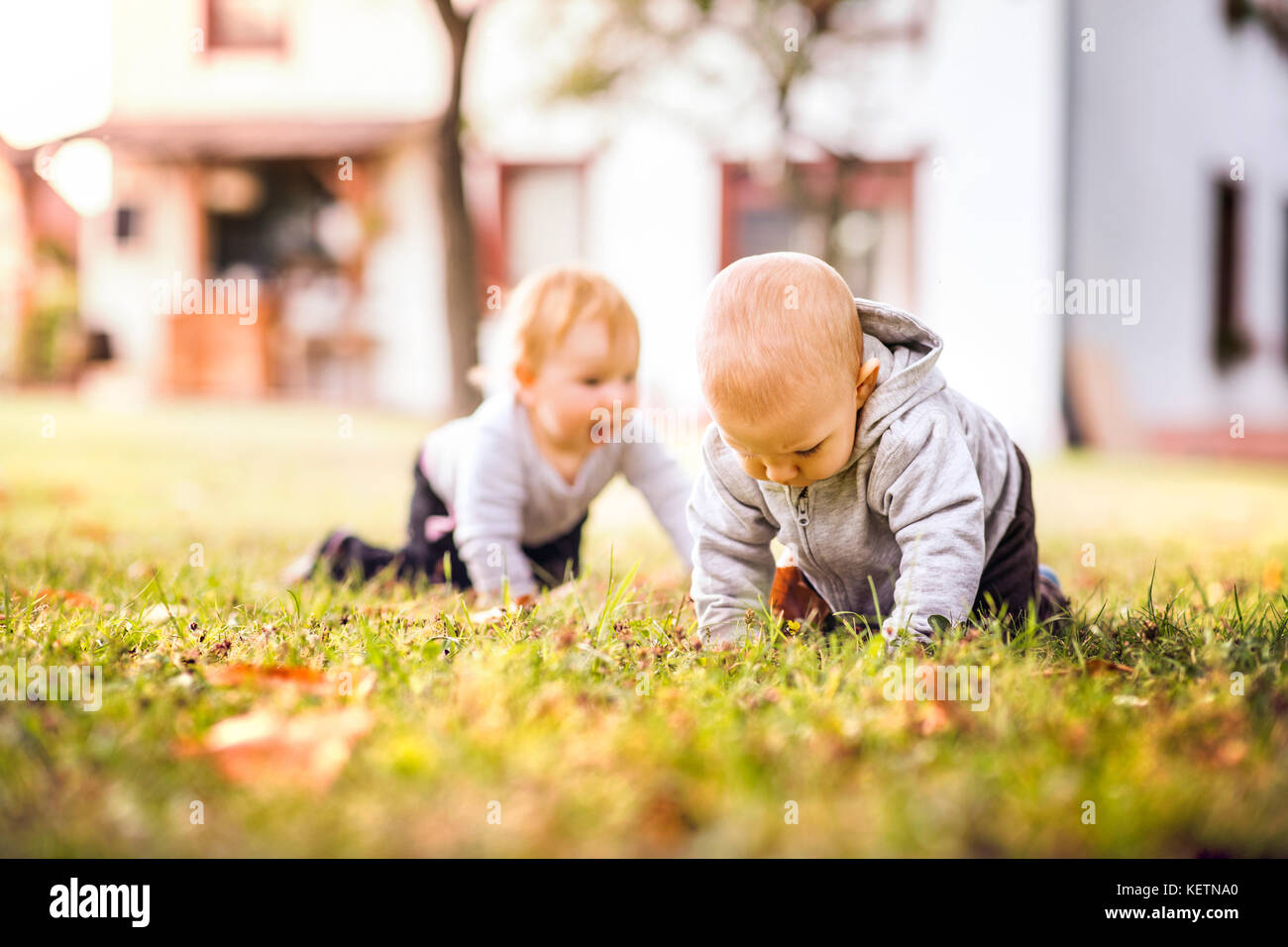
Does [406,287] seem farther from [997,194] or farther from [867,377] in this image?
[867,377]

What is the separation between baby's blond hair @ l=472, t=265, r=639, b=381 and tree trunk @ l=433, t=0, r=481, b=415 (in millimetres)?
3123

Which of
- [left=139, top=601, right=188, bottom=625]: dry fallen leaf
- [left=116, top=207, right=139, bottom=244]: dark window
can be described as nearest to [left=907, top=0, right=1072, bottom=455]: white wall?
[left=139, top=601, right=188, bottom=625]: dry fallen leaf

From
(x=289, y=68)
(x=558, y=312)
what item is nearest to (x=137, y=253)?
(x=289, y=68)

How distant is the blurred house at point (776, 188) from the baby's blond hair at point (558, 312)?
258 inches

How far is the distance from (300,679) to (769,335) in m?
0.99

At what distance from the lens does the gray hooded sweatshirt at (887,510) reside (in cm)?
215

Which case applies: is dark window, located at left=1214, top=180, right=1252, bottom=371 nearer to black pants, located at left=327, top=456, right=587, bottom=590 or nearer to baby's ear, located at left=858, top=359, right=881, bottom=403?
black pants, located at left=327, top=456, right=587, bottom=590

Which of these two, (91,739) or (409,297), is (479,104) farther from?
(91,739)

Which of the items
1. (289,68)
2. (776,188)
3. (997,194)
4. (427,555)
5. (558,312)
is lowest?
(427,555)

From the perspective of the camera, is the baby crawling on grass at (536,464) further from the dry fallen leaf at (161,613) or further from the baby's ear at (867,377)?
the baby's ear at (867,377)

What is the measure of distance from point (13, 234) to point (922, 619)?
18902 millimetres

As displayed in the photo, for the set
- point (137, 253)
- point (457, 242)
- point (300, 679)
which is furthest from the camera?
point (137, 253)

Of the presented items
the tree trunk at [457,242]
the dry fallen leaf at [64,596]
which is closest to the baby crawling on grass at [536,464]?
the dry fallen leaf at [64,596]

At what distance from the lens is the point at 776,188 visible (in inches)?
450
